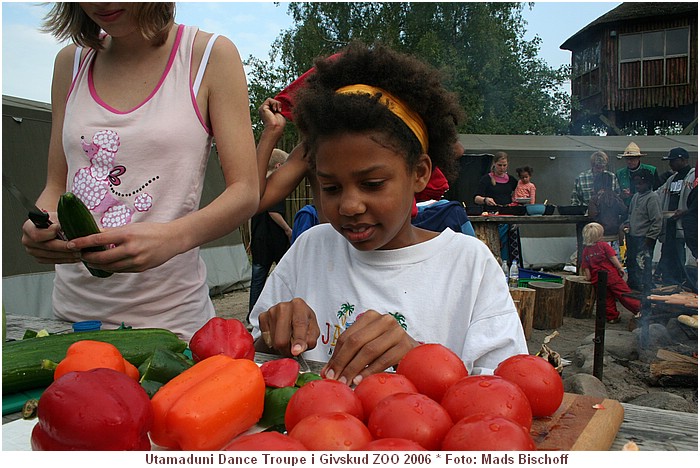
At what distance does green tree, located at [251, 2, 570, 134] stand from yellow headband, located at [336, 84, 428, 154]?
20.3m

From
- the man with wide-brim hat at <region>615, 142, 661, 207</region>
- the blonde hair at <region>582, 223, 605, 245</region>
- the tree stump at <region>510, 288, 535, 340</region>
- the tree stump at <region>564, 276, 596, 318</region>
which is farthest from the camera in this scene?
the man with wide-brim hat at <region>615, 142, 661, 207</region>

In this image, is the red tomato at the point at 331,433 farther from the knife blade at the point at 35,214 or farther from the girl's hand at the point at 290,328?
the knife blade at the point at 35,214

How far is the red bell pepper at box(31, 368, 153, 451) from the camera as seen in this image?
36.8 inches

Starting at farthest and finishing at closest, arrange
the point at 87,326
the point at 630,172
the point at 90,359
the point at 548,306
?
the point at 630,172 → the point at 548,306 → the point at 87,326 → the point at 90,359

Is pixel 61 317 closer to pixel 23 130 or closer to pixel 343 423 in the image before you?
pixel 343 423

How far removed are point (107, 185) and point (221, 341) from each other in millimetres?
942

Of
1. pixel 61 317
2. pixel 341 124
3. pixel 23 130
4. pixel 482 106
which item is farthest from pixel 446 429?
pixel 482 106

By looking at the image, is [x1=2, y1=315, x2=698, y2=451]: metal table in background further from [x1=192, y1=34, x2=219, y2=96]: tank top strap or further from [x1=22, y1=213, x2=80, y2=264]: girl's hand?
[x1=192, y1=34, x2=219, y2=96]: tank top strap

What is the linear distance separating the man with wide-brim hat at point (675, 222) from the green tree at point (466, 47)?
1253 centimetres

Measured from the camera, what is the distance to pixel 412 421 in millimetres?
957

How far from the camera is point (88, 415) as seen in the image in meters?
0.94

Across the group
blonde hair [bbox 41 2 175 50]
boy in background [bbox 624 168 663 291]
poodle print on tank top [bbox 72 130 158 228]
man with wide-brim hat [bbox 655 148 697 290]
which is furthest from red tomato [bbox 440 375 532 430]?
man with wide-brim hat [bbox 655 148 697 290]

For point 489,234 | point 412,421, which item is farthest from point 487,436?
point 489,234

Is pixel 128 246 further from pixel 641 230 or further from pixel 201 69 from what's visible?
pixel 641 230
